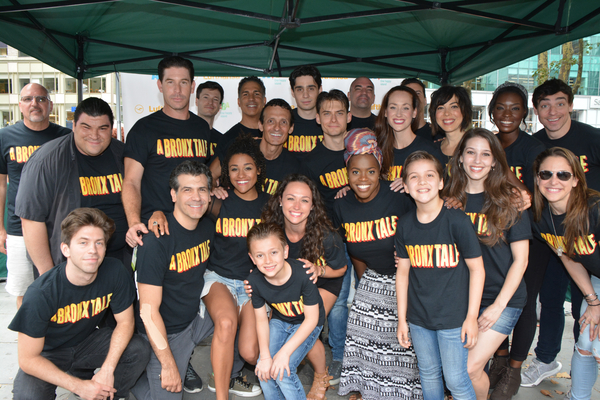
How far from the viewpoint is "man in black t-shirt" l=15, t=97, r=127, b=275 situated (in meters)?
3.02

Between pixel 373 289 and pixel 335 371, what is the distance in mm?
953

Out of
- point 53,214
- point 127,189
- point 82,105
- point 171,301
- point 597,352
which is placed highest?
point 82,105

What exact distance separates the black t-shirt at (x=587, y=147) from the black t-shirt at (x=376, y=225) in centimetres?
159

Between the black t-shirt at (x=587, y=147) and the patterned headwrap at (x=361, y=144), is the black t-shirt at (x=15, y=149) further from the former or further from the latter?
the black t-shirt at (x=587, y=147)

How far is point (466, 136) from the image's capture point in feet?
9.24

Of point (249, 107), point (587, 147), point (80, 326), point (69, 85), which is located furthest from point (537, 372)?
point (69, 85)

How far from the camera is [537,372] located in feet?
11.3

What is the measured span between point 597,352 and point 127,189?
3.83 m

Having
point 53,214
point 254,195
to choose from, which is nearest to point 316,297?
point 254,195

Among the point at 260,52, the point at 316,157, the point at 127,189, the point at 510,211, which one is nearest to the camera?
the point at 510,211

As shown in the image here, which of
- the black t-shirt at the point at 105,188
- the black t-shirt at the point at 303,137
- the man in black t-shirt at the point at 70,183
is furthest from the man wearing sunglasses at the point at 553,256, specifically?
the man in black t-shirt at the point at 70,183

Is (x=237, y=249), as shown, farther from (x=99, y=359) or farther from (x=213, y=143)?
(x=213, y=143)

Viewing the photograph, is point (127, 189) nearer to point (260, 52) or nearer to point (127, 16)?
point (127, 16)

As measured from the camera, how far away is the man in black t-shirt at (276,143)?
3.70 m
